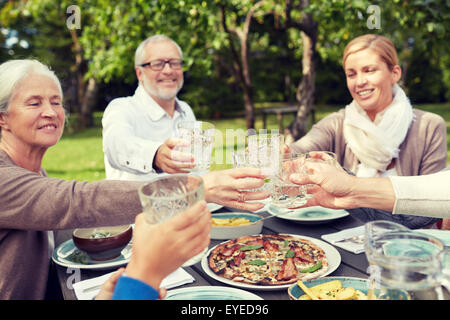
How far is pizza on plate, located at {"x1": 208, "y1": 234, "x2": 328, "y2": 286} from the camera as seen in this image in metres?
1.49

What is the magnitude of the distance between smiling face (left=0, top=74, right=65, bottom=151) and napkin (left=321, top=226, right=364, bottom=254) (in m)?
1.58

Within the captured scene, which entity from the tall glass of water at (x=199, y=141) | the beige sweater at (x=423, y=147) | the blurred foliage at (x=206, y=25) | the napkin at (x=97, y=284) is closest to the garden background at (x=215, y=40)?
the blurred foliage at (x=206, y=25)

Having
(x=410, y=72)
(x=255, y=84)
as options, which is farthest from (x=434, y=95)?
(x=255, y=84)

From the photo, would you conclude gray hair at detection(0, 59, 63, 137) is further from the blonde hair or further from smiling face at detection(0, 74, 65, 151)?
the blonde hair

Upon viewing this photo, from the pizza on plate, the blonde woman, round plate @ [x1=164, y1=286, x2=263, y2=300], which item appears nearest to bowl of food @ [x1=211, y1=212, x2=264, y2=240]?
the pizza on plate

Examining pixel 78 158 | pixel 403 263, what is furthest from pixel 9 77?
pixel 78 158

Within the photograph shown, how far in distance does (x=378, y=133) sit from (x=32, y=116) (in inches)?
102

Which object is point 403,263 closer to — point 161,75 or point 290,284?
point 290,284

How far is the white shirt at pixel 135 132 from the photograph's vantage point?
8.18ft

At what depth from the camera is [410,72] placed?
21.9m

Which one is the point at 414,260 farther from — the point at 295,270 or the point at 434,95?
the point at 434,95

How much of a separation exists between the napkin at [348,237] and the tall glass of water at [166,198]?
1.04 m

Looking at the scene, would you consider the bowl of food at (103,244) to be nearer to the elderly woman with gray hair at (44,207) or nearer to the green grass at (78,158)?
the elderly woman with gray hair at (44,207)
